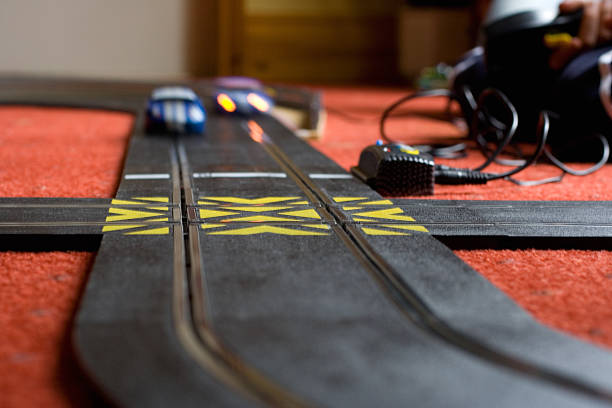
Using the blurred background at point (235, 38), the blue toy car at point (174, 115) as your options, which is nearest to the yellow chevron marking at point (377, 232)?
the blue toy car at point (174, 115)

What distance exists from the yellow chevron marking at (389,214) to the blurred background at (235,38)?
12.5 ft

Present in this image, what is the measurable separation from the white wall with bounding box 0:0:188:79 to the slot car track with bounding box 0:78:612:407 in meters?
4.10

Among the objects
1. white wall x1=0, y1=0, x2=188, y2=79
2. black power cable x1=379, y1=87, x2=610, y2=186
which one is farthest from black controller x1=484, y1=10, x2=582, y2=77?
white wall x1=0, y1=0, x2=188, y2=79

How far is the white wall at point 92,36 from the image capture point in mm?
4656

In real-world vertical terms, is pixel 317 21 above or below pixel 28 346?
above

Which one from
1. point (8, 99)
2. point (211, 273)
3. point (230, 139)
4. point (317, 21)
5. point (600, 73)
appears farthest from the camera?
point (317, 21)

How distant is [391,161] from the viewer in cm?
99

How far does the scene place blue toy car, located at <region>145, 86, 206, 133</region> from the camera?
1.51m

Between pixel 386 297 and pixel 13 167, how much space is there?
94 centimetres

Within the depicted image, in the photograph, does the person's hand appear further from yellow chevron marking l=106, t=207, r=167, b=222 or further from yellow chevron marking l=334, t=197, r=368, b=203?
yellow chevron marking l=106, t=207, r=167, b=222

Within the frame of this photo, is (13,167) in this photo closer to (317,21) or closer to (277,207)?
(277,207)

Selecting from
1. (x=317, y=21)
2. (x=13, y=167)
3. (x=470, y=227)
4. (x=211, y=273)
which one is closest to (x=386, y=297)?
(x=211, y=273)

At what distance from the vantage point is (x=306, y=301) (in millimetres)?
534

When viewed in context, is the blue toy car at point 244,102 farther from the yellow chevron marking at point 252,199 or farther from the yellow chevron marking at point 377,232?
the yellow chevron marking at point 377,232
